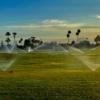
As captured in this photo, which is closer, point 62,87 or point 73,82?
point 62,87

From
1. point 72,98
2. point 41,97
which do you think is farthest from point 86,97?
point 41,97

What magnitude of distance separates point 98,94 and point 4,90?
4.52m

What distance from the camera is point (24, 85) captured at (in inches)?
859

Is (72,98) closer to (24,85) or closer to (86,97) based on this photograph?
(86,97)

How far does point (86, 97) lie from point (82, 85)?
399 centimetres

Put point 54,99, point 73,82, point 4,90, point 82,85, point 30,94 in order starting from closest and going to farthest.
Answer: point 54,99
point 30,94
point 4,90
point 82,85
point 73,82

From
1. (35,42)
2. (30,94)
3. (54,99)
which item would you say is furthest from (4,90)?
(35,42)

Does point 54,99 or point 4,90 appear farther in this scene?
point 4,90

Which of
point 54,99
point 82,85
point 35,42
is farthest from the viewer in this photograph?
point 35,42

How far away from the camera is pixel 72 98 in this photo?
17.5 m

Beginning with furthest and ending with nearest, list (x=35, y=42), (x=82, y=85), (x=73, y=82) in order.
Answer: (x=35, y=42) < (x=73, y=82) < (x=82, y=85)

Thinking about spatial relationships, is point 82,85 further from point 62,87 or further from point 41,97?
point 41,97

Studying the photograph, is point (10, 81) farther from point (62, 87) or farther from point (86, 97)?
point (86, 97)

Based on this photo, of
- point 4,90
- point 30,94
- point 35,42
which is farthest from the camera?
A: point 35,42
